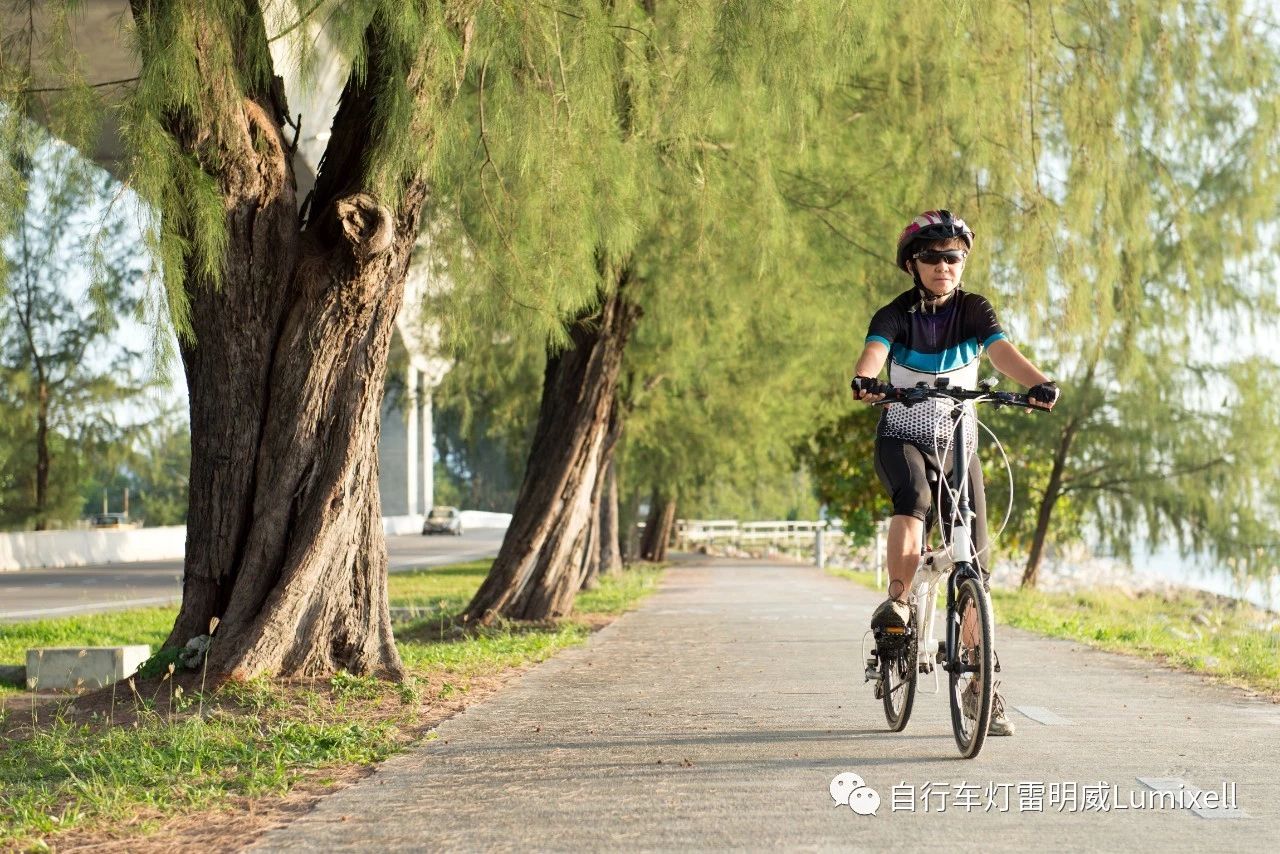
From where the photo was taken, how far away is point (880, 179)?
13547 millimetres

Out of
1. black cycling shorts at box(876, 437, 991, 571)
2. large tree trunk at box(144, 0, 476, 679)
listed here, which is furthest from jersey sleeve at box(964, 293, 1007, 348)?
large tree trunk at box(144, 0, 476, 679)

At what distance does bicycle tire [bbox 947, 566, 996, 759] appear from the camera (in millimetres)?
5715

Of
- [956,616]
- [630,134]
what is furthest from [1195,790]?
[630,134]

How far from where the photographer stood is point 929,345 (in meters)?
6.52

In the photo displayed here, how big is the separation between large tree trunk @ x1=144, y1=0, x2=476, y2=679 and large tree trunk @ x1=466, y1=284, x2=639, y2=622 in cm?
633

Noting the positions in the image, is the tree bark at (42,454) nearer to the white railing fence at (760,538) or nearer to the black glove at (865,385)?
the white railing fence at (760,538)

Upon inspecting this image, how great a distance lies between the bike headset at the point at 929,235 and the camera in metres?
6.45

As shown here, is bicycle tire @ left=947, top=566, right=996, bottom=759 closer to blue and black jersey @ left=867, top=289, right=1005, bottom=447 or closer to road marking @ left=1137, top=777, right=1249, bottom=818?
road marking @ left=1137, top=777, right=1249, bottom=818

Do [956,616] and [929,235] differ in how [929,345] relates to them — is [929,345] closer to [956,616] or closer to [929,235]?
[929,235]

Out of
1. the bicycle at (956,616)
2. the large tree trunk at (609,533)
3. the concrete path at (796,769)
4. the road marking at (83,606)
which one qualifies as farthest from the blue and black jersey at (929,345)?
the large tree trunk at (609,533)

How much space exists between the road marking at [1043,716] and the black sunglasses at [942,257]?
2.28m

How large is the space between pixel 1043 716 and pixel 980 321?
7.09 feet

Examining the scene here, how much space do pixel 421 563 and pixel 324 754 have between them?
104ft

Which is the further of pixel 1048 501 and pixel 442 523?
pixel 442 523
